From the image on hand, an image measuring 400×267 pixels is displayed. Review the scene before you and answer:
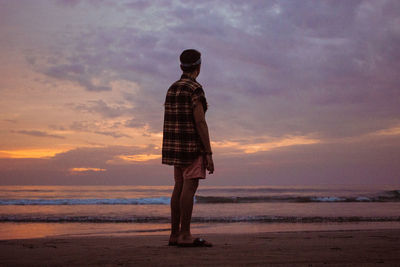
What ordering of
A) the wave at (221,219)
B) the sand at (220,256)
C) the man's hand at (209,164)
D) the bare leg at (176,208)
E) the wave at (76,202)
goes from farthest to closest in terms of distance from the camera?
the wave at (76,202), the wave at (221,219), the bare leg at (176,208), the man's hand at (209,164), the sand at (220,256)

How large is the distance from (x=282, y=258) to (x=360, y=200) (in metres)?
17.6

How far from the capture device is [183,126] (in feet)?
11.3

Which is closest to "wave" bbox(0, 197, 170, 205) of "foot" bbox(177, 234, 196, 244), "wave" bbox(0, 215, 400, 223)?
"wave" bbox(0, 215, 400, 223)

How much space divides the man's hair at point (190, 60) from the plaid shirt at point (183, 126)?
0.49ft

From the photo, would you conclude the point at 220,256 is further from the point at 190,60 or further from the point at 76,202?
the point at 76,202

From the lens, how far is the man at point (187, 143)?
3.39m

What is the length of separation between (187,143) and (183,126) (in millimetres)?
168

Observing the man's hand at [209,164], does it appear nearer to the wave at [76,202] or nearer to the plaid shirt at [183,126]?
the plaid shirt at [183,126]

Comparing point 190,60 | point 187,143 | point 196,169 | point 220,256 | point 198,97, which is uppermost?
point 190,60

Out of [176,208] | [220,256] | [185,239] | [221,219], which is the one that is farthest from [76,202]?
[220,256]

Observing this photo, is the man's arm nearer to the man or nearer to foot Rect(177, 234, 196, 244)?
the man

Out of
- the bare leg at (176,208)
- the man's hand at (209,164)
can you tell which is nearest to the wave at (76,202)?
the bare leg at (176,208)

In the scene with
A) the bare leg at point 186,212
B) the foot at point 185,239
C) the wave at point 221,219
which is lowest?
the wave at point 221,219

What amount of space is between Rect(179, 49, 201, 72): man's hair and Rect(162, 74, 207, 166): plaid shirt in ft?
0.49
